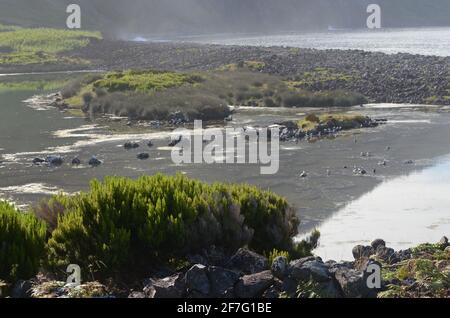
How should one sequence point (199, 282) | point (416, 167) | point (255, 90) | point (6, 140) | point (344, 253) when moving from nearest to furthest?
point (199, 282)
point (344, 253)
point (416, 167)
point (6, 140)
point (255, 90)

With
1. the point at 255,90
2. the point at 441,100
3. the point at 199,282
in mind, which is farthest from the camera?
the point at 255,90

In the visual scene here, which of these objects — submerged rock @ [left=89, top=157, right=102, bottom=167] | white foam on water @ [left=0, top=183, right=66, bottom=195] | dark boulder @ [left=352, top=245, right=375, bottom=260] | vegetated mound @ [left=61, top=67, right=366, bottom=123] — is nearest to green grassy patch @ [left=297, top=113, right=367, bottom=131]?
vegetated mound @ [left=61, top=67, right=366, bottom=123]

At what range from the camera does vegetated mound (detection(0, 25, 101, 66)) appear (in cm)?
11938

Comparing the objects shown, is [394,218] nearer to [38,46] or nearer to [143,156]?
[143,156]

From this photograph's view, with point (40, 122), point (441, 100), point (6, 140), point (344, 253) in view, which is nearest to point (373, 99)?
point (441, 100)

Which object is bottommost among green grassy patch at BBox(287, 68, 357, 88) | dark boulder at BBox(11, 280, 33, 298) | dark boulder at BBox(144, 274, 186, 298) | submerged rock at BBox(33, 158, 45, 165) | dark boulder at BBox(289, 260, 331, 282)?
submerged rock at BBox(33, 158, 45, 165)

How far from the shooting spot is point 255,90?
192ft

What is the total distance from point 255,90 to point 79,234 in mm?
47375

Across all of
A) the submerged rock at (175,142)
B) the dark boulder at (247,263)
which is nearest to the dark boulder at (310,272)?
the dark boulder at (247,263)

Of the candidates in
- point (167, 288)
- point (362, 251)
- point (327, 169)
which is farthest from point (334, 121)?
point (167, 288)

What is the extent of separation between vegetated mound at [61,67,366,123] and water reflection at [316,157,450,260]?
74.0ft

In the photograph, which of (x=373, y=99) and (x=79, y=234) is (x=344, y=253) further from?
(x=373, y=99)

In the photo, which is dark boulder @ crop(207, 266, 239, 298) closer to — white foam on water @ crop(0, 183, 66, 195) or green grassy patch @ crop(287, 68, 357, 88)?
white foam on water @ crop(0, 183, 66, 195)

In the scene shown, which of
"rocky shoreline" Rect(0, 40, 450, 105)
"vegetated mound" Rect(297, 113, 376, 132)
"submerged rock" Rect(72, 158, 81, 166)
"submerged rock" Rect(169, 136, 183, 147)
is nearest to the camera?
"submerged rock" Rect(72, 158, 81, 166)
